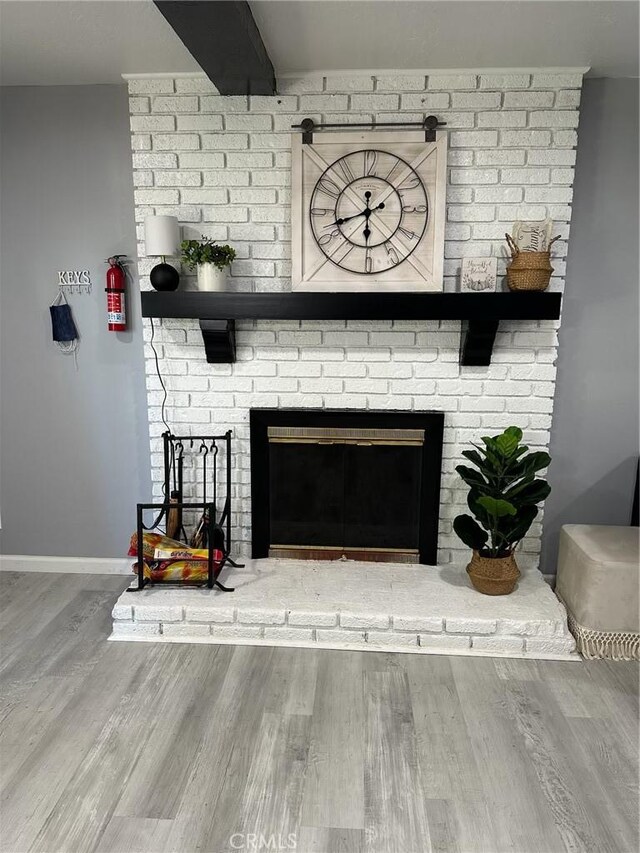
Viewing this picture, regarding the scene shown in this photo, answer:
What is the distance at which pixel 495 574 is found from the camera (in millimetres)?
2492

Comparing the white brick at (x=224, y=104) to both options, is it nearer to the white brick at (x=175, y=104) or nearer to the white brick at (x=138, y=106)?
the white brick at (x=175, y=104)

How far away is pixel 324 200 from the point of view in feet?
8.34

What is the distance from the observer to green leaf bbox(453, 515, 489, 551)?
252 cm

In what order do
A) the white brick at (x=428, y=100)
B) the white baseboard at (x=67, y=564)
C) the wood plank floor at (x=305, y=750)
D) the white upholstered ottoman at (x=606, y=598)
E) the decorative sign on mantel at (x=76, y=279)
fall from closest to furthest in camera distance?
1. the wood plank floor at (x=305, y=750)
2. the white upholstered ottoman at (x=606, y=598)
3. the white brick at (x=428, y=100)
4. the decorative sign on mantel at (x=76, y=279)
5. the white baseboard at (x=67, y=564)

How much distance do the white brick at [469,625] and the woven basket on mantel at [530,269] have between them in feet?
4.42

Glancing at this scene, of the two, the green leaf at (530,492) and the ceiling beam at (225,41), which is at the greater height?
the ceiling beam at (225,41)

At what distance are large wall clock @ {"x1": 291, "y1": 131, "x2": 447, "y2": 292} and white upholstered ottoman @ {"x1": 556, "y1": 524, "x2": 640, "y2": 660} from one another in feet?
4.13

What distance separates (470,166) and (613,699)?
2.12 meters

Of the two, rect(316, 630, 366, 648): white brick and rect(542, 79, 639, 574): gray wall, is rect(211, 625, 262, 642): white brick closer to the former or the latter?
rect(316, 630, 366, 648): white brick

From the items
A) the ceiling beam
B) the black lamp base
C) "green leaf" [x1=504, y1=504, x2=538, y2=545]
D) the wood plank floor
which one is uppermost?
the ceiling beam

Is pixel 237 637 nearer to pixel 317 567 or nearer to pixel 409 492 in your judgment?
pixel 317 567

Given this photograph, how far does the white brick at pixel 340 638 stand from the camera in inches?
94.4

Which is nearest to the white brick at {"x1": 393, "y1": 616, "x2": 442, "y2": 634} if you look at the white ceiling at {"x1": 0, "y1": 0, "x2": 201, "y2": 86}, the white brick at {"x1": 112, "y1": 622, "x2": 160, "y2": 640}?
the white brick at {"x1": 112, "y1": 622, "x2": 160, "y2": 640}

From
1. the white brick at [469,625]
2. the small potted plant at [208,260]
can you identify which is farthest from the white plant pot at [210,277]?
the white brick at [469,625]
